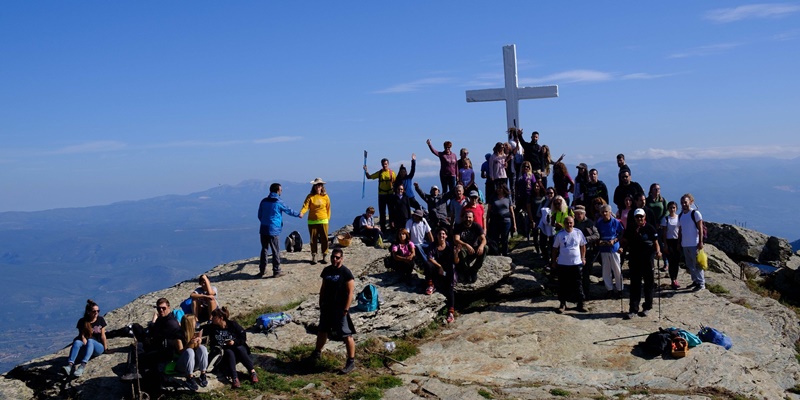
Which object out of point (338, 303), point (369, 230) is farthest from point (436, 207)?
point (338, 303)

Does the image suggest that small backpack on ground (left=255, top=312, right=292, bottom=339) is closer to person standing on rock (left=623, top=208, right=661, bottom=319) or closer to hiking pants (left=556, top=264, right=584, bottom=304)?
hiking pants (left=556, top=264, right=584, bottom=304)

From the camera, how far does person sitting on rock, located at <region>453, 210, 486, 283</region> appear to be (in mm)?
14914

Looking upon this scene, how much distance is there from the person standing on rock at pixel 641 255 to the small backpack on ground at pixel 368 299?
18.0 ft

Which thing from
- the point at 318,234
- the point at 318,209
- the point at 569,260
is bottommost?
the point at 569,260

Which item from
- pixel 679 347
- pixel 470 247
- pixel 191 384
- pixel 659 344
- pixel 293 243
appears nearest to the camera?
pixel 191 384

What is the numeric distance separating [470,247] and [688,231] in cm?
544

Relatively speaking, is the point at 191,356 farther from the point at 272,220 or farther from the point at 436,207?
the point at 436,207

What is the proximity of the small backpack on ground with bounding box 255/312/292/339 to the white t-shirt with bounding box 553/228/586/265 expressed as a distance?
615 centimetres

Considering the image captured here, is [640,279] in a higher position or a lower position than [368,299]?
higher

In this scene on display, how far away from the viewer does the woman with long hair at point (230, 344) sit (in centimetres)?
1086

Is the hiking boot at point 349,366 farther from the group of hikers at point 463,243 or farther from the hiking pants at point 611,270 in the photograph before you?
the hiking pants at point 611,270

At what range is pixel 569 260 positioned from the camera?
13.8 m

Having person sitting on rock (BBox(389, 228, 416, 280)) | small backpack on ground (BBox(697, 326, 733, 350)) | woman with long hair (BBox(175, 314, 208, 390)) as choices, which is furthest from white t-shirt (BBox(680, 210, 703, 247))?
woman with long hair (BBox(175, 314, 208, 390))

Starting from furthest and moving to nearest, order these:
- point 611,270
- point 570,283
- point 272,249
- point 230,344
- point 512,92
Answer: point 512,92
point 272,249
point 611,270
point 570,283
point 230,344
